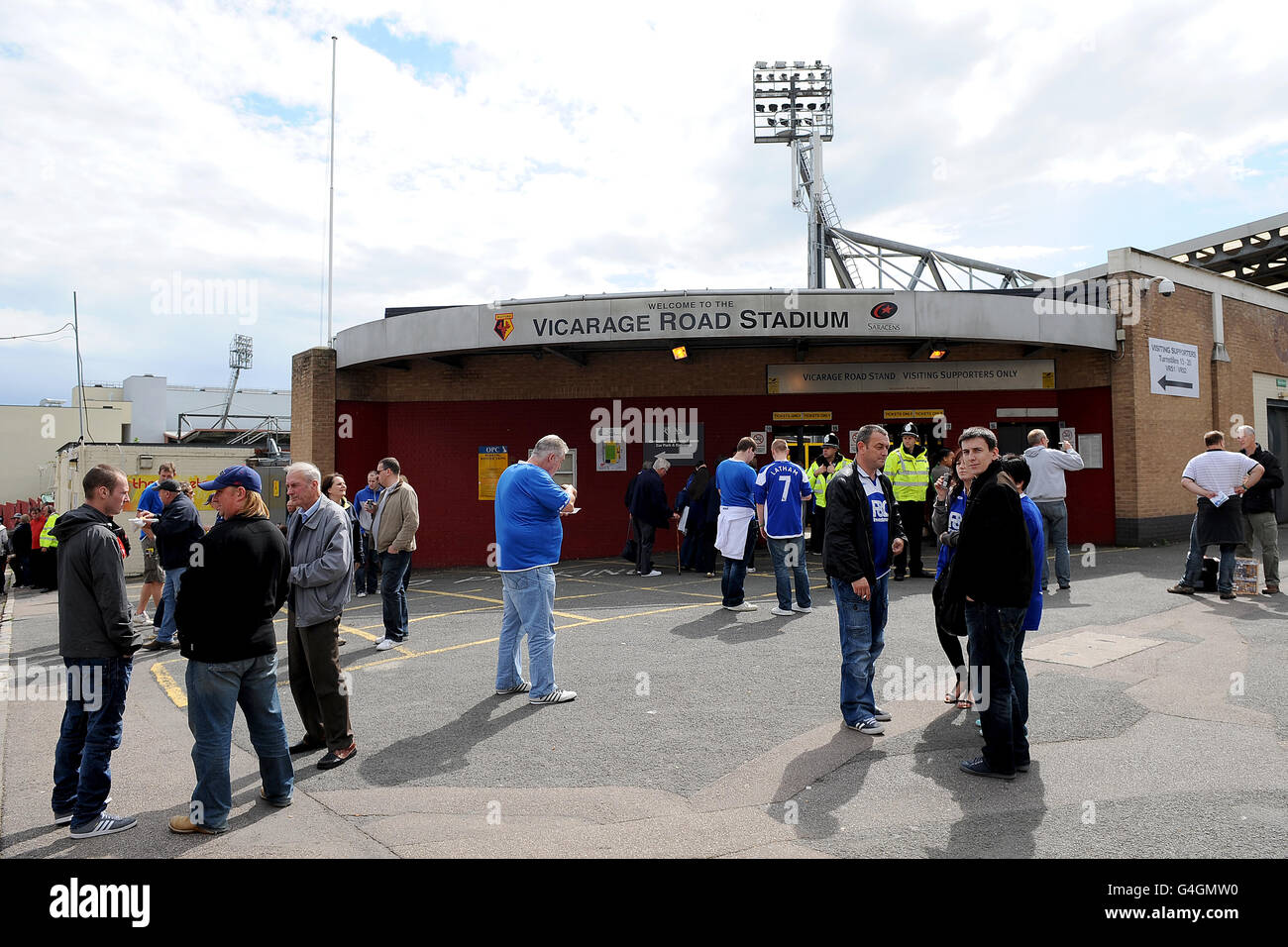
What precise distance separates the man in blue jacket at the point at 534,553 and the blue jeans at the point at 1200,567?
7898mm

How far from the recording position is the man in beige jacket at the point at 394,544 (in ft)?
26.0

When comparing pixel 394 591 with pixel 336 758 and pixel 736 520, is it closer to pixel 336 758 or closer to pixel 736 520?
pixel 336 758

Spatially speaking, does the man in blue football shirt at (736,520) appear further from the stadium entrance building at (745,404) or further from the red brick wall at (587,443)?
the red brick wall at (587,443)

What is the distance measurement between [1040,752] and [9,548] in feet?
71.6

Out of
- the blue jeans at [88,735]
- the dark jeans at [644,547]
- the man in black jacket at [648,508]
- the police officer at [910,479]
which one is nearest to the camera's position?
the blue jeans at [88,735]

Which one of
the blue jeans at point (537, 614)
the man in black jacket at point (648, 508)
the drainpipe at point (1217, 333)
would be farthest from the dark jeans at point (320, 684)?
the drainpipe at point (1217, 333)

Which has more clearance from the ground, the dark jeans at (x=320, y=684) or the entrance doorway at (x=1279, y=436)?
the entrance doorway at (x=1279, y=436)

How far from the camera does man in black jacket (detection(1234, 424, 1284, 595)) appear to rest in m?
9.38

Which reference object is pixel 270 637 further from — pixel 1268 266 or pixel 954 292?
pixel 1268 266

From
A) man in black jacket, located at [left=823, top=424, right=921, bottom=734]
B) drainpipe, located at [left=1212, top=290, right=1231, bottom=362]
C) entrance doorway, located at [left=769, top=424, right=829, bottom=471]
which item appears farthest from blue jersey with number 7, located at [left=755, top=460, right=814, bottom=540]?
drainpipe, located at [left=1212, top=290, right=1231, bottom=362]

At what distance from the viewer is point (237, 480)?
4.18 m

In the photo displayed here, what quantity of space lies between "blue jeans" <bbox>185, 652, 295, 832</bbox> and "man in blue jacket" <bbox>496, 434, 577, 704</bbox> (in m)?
2.03
